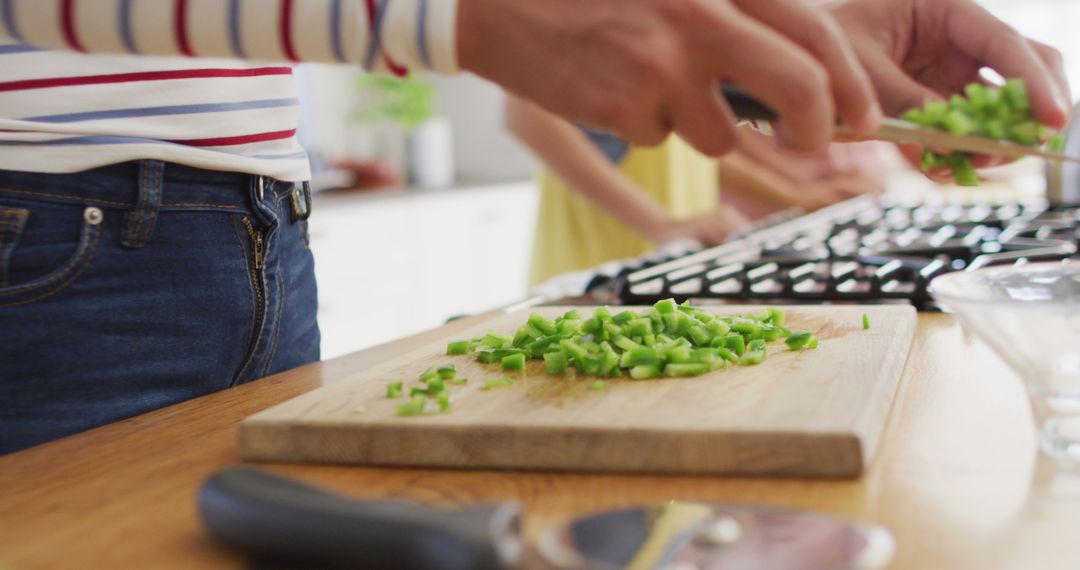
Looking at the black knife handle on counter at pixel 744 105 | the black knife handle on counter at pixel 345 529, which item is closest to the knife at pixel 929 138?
the black knife handle on counter at pixel 744 105

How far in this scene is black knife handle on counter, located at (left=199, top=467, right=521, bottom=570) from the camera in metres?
0.52

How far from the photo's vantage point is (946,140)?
828 mm

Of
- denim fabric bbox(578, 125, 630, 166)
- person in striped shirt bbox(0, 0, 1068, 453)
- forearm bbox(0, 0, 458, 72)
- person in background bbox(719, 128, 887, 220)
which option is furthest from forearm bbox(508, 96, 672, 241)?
forearm bbox(0, 0, 458, 72)

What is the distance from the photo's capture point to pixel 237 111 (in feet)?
3.85

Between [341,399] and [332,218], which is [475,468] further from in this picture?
[332,218]

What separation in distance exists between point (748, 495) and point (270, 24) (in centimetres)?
41

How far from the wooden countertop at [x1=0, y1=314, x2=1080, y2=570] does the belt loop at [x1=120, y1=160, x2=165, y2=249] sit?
0.71 feet

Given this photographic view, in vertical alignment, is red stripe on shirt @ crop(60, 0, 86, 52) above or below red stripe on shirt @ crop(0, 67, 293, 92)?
below

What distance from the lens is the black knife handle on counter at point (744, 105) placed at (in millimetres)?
718

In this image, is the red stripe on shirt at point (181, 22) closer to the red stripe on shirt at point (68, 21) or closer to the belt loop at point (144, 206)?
the red stripe on shirt at point (68, 21)

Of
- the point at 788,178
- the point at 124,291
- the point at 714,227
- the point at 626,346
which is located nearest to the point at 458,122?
→ the point at 788,178

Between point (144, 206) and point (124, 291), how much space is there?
9 cm

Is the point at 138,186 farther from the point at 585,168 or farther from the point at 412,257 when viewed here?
the point at 412,257

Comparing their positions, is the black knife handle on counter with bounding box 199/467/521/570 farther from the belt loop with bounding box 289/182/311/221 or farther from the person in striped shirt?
the belt loop with bounding box 289/182/311/221
